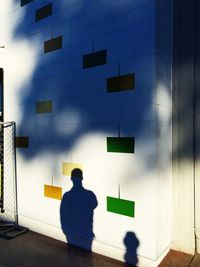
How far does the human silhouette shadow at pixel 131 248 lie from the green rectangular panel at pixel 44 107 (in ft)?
6.50

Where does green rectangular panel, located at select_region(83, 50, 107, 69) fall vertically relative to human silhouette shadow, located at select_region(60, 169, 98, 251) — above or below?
above

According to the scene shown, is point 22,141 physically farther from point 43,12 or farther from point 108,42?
point 108,42

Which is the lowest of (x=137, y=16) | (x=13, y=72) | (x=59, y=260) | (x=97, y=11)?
(x=59, y=260)

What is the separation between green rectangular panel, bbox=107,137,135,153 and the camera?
3090 millimetres

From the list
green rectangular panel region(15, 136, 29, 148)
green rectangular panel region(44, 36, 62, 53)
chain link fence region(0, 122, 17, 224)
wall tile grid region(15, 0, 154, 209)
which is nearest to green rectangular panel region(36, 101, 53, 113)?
wall tile grid region(15, 0, 154, 209)

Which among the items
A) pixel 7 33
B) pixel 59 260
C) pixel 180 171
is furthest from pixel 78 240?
pixel 7 33

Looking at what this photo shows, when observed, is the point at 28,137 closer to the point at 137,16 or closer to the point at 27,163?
the point at 27,163

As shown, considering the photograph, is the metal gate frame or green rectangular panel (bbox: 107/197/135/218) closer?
green rectangular panel (bbox: 107/197/135/218)

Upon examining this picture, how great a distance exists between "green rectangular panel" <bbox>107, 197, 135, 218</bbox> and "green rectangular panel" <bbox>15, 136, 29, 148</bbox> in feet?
5.58

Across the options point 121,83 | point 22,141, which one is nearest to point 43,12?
point 121,83

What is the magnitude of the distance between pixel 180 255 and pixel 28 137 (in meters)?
2.65

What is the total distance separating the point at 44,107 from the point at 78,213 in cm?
156

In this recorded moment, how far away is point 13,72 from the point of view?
4473 millimetres

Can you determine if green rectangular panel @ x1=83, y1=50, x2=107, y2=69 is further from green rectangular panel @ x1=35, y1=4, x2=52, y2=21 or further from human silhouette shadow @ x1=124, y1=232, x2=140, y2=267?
human silhouette shadow @ x1=124, y1=232, x2=140, y2=267
